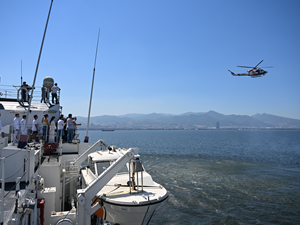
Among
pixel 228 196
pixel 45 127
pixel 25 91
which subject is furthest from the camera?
pixel 25 91

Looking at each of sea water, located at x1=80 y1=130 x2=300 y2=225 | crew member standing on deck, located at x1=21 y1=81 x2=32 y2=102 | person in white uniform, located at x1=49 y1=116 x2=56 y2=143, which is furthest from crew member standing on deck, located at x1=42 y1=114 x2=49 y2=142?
sea water, located at x1=80 y1=130 x2=300 y2=225

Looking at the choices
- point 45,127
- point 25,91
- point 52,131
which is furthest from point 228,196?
point 25,91

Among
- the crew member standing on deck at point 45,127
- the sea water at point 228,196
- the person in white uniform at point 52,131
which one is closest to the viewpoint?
the sea water at point 228,196

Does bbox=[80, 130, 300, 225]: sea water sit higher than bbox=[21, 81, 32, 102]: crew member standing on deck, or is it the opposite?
bbox=[21, 81, 32, 102]: crew member standing on deck

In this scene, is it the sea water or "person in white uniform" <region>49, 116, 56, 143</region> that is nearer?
the sea water

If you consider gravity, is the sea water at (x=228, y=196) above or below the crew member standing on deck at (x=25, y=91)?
below

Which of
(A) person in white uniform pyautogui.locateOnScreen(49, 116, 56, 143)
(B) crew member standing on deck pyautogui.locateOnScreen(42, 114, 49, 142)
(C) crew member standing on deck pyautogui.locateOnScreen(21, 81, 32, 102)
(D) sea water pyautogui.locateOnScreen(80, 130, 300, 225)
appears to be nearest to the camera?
(D) sea water pyautogui.locateOnScreen(80, 130, 300, 225)

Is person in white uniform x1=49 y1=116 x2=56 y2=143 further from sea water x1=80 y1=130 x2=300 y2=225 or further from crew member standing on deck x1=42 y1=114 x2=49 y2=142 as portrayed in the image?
sea water x1=80 y1=130 x2=300 y2=225

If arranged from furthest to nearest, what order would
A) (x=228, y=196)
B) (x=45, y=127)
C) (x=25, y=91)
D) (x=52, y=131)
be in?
(x=25, y=91)
(x=228, y=196)
(x=52, y=131)
(x=45, y=127)

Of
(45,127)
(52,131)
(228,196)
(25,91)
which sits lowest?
(228,196)

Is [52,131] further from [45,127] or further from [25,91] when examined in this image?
[25,91]

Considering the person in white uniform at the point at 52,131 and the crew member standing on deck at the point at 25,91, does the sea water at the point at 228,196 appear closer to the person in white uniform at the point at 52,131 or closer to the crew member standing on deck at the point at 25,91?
the person in white uniform at the point at 52,131

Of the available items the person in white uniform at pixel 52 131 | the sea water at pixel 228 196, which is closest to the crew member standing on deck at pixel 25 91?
the person in white uniform at pixel 52 131

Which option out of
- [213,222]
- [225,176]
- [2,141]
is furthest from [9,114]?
[225,176]
